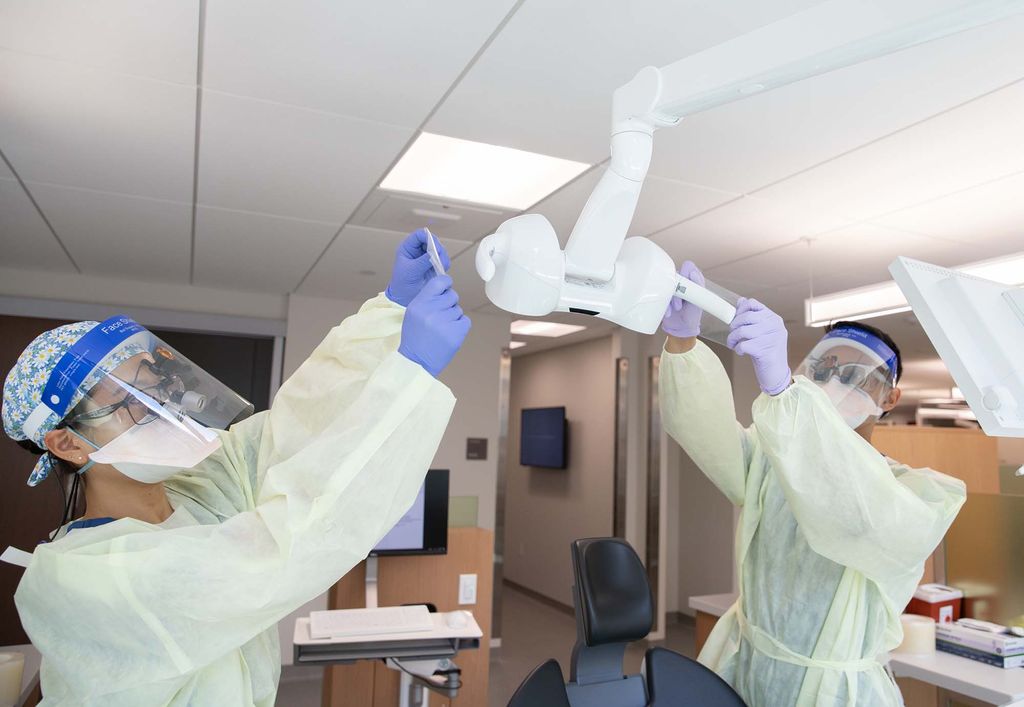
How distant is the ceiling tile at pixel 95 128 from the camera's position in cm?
191

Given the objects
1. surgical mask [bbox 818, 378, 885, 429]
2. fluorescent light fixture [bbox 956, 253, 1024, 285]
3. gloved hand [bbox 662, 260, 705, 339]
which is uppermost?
fluorescent light fixture [bbox 956, 253, 1024, 285]

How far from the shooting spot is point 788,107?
1.92 metres

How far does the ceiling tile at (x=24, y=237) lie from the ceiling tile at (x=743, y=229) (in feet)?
8.74

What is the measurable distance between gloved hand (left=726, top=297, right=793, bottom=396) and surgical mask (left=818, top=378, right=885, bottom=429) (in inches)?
17.3

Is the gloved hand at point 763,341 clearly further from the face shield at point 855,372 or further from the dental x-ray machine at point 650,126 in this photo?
the face shield at point 855,372

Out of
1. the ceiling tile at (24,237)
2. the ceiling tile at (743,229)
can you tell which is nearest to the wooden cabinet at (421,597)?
the ceiling tile at (743,229)

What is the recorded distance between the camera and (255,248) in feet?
11.6

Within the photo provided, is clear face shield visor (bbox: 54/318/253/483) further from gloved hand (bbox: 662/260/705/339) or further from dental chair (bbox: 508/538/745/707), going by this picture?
gloved hand (bbox: 662/260/705/339)

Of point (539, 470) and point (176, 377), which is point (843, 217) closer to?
point (176, 377)

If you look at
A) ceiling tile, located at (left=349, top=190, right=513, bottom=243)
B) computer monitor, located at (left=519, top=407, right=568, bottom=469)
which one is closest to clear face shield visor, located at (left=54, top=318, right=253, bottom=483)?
ceiling tile, located at (left=349, top=190, right=513, bottom=243)

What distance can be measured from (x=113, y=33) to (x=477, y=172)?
3.86 ft

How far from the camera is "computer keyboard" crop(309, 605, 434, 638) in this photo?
207cm

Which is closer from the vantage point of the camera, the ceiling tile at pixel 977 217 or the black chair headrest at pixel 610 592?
the black chair headrest at pixel 610 592

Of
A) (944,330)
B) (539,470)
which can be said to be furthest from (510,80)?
(539,470)
